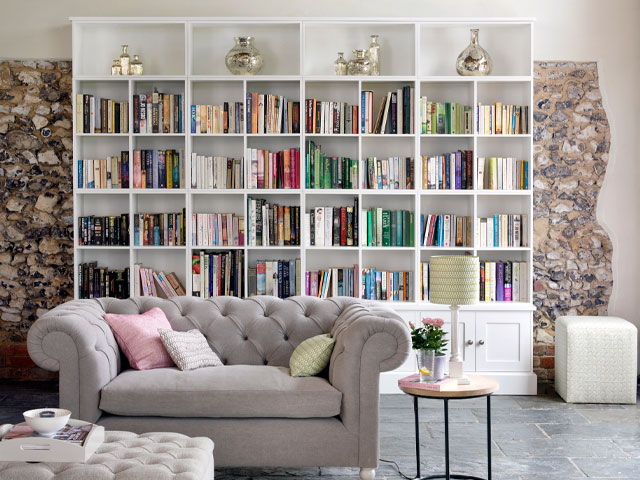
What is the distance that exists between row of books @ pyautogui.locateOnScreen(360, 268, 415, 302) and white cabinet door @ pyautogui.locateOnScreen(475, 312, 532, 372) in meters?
0.63

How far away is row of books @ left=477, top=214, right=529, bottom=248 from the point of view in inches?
218

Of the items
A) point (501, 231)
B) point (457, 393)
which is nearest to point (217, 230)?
point (501, 231)

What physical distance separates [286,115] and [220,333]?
2.06 m

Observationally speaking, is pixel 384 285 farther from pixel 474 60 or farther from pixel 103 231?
pixel 103 231

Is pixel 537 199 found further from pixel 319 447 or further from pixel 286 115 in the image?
pixel 319 447

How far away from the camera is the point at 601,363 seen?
5.04m

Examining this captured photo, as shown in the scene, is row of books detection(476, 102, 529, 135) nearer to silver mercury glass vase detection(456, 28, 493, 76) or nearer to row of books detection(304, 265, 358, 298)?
silver mercury glass vase detection(456, 28, 493, 76)

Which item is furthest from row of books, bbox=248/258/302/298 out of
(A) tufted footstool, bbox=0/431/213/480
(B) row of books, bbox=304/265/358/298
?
(A) tufted footstool, bbox=0/431/213/480

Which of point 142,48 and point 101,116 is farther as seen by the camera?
point 142,48

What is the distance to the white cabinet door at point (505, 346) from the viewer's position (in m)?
5.41

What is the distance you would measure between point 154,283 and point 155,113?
1.28m

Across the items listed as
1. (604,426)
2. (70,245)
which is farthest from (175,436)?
(70,245)

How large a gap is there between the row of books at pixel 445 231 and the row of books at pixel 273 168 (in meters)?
1.03

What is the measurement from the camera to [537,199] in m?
5.69
